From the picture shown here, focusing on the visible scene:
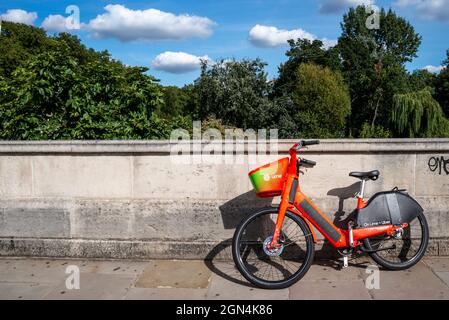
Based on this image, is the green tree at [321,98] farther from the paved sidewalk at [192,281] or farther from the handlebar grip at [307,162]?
the handlebar grip at [307,162]

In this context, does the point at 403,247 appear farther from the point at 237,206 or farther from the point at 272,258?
the point at 237,206

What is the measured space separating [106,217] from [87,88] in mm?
3026

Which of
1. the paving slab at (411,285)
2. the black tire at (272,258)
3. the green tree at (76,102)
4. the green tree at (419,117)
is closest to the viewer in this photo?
the paving slab at (411,285)

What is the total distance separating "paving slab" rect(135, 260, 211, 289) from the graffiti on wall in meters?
2.59

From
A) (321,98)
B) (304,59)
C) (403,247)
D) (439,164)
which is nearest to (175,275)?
(403,247)

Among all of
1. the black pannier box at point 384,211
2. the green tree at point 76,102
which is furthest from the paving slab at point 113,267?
the green tree at point 76,102

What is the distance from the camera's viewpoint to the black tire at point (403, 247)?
14.9 feet

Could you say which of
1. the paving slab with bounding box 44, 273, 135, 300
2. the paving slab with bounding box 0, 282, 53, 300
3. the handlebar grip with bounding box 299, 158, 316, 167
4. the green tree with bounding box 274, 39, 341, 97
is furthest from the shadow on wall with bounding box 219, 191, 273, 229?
the green tree with bounding box 274, 39, 341, 97

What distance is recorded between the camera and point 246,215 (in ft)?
16.3

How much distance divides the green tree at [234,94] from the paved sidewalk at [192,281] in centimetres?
3598

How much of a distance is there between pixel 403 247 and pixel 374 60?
197ft
